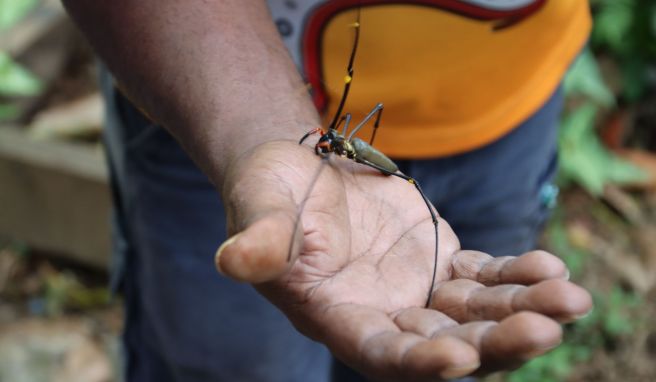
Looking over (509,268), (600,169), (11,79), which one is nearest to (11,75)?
(11,79)

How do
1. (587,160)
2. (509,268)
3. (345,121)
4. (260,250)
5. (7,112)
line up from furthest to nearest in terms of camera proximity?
1. (587,160)
2. (7,112)
3. (345,121)
4. (509,268)
5. (260,250)

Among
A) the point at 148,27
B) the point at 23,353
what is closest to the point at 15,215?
the point at 23,353

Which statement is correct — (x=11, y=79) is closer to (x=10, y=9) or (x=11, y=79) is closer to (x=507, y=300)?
(x=10, y=9)

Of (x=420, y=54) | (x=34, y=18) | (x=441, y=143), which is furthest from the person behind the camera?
(x=34, y=18)

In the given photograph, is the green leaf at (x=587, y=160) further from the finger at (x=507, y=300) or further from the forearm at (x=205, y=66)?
the finger at (x=507, y=300)

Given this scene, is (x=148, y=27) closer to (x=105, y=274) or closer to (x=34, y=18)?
(x=105, y=274)

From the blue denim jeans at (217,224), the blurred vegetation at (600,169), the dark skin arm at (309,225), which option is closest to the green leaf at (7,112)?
the blue denim jeans at (217,224)

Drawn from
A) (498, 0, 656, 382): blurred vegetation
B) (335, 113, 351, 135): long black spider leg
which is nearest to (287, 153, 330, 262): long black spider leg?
(335, 113, 351, 135): long black spider leg
